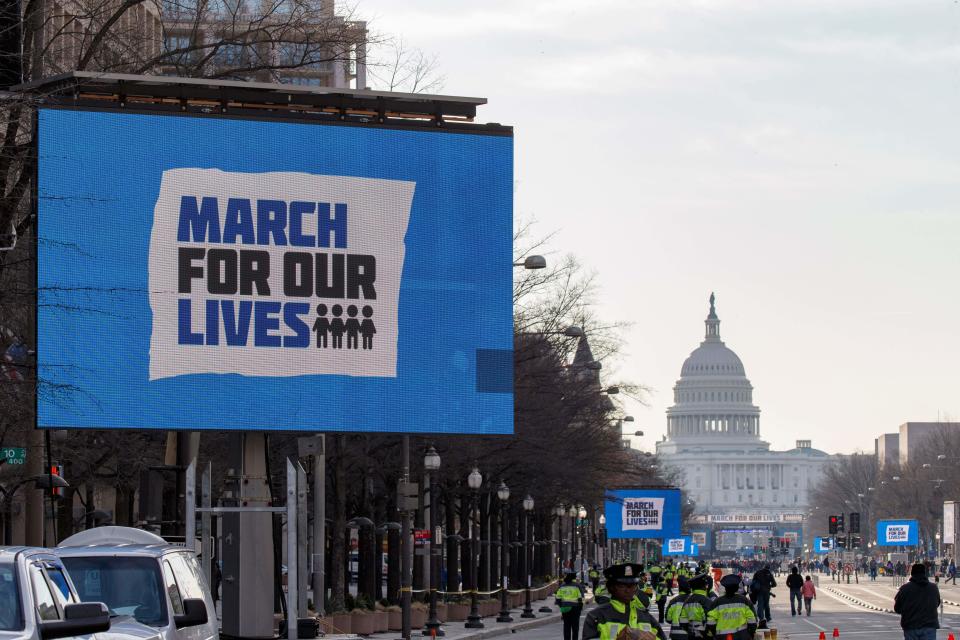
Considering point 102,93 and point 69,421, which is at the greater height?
point 102,93

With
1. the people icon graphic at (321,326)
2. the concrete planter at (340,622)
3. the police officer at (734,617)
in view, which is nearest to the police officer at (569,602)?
the concrete planter at (340,622)

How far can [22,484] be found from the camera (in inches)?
1668

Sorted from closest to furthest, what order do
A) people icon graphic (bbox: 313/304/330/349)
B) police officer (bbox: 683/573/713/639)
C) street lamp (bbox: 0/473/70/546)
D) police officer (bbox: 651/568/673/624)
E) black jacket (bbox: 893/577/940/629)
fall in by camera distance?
police officer (bbox: 683/573/713/639) < black jacket (bbox: 893/577/940/629) < people icon graphic (bbox: 313/304/330/349) < street lamp (bbox: 0/473/70/546) < police officer (bbox: 651/568/673/624)

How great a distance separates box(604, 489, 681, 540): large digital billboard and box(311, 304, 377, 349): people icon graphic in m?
64.5

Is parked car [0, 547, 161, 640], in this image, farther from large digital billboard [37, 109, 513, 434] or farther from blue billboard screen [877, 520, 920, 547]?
blue billboard screen [877, 520, 920, 547]

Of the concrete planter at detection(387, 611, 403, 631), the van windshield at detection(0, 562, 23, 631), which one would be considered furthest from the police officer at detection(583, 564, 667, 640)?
the concrete planter at detection(387, 611, 403, 631)

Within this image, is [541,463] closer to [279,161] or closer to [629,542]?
[279,161]

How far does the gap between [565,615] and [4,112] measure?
66.2ft

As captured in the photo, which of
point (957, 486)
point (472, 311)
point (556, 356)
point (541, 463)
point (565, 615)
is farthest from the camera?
point (957, 486)

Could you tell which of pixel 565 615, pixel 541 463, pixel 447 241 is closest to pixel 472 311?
pixel 447 241

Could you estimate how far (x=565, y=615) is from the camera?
131 ft

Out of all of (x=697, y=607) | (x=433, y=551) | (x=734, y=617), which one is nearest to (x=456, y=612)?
(x=433, y=551)

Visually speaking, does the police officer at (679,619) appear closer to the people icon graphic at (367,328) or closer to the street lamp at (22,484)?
the people icon graphic at (367,328)

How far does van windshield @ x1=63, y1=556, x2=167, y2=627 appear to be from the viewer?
16.7 meters
